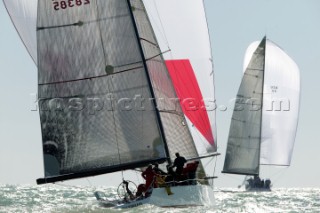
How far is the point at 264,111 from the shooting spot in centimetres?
5272

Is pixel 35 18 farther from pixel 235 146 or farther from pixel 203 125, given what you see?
pixel 235 146

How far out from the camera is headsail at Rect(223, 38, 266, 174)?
5125 centimetres

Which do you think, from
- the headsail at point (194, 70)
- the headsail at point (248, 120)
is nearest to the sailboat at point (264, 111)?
the headsail at point (248, 120)

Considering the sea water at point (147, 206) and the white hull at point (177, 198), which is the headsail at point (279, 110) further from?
the white hull at point (177, 198)

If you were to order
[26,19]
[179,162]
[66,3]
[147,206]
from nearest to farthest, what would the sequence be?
[147,206]
[179,162]
[66,3]
[26,19]

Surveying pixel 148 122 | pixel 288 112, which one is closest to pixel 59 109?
pixel 148 122

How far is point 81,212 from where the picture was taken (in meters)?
24.4

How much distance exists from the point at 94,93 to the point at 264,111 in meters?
29.2

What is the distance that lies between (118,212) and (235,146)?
31.4 meters

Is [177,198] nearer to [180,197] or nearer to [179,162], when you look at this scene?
[180,197]

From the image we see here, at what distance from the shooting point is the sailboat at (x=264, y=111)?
168 feet

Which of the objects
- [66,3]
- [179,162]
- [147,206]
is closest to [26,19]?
[66,3]

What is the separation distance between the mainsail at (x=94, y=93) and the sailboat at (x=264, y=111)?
88.6 feet

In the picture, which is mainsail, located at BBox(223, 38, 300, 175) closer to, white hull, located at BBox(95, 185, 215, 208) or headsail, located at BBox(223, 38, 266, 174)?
headsail, located at BBox(223, 38, 266, 174)
